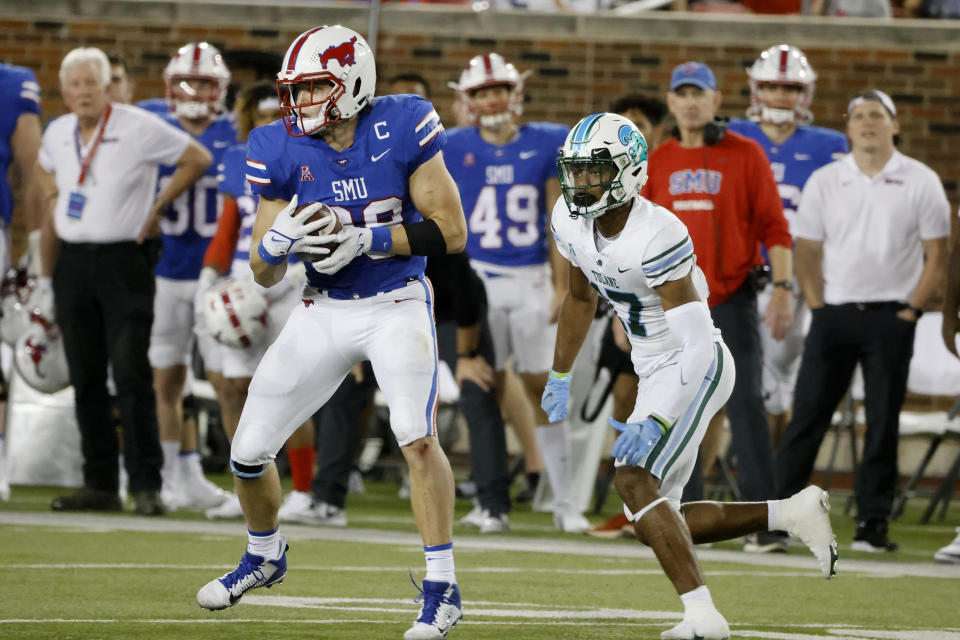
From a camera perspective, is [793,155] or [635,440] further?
[793,155]

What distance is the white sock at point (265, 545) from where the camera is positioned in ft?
17.4

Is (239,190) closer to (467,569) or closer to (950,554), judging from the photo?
(467,569)

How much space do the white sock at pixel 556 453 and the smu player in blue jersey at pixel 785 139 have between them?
1.26m

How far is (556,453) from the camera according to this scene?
8797 millimetres

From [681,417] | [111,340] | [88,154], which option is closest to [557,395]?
[681,417]

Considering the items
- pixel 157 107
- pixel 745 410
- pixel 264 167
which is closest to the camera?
pixel 264 167

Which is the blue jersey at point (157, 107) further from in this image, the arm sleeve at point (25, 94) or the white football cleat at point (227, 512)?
the white football cleat at point (227, 512)

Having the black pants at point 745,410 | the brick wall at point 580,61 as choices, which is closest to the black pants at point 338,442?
the black pants at point 745,410

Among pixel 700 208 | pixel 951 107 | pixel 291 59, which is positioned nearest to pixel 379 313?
pixel 291 59

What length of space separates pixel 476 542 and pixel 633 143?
310cm

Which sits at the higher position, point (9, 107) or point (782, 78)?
point (782, 78)

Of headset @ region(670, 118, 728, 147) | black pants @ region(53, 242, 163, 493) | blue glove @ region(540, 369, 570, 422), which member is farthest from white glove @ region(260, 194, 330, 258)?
black pants @ region(53, 242, 163, 493)

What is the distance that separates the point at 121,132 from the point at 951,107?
7.01 m

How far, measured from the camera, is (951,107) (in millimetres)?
13039
